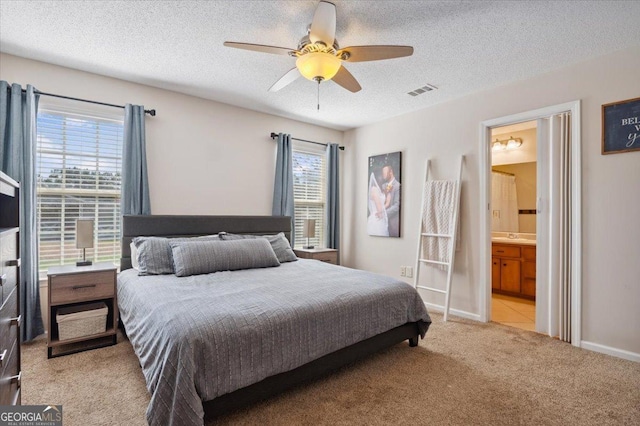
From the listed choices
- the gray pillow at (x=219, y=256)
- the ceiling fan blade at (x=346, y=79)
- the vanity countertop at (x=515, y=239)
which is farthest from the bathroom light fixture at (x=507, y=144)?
the gray pillow at (x=219, y=256)

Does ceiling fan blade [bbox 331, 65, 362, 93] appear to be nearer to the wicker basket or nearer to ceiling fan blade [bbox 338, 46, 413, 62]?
ceiling fan blade [bbox 338, 46, 413, 62]

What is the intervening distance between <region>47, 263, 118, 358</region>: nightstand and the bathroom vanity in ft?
16.4

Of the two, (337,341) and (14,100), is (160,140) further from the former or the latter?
(337,341)

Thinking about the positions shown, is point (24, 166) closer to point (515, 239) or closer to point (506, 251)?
point (506, 251)

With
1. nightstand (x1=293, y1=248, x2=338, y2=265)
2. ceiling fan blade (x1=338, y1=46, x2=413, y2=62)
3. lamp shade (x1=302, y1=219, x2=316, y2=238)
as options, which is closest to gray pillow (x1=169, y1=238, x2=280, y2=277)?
nightstand (x1=293, y1=248, x2=338, y2=265)

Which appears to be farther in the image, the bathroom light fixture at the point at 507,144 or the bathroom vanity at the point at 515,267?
the bathroom light fixture at the point at 507,144

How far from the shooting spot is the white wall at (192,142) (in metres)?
3.02

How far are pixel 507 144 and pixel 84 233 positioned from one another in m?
5.81

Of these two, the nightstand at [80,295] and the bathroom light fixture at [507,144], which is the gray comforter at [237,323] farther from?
the bathroom light fixture at [507,144]

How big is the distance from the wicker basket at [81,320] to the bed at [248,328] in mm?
199

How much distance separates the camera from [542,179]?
3.23m

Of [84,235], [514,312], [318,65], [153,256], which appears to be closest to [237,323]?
[153,256]

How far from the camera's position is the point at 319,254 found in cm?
438

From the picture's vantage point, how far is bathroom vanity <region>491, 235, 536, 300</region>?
443cm
